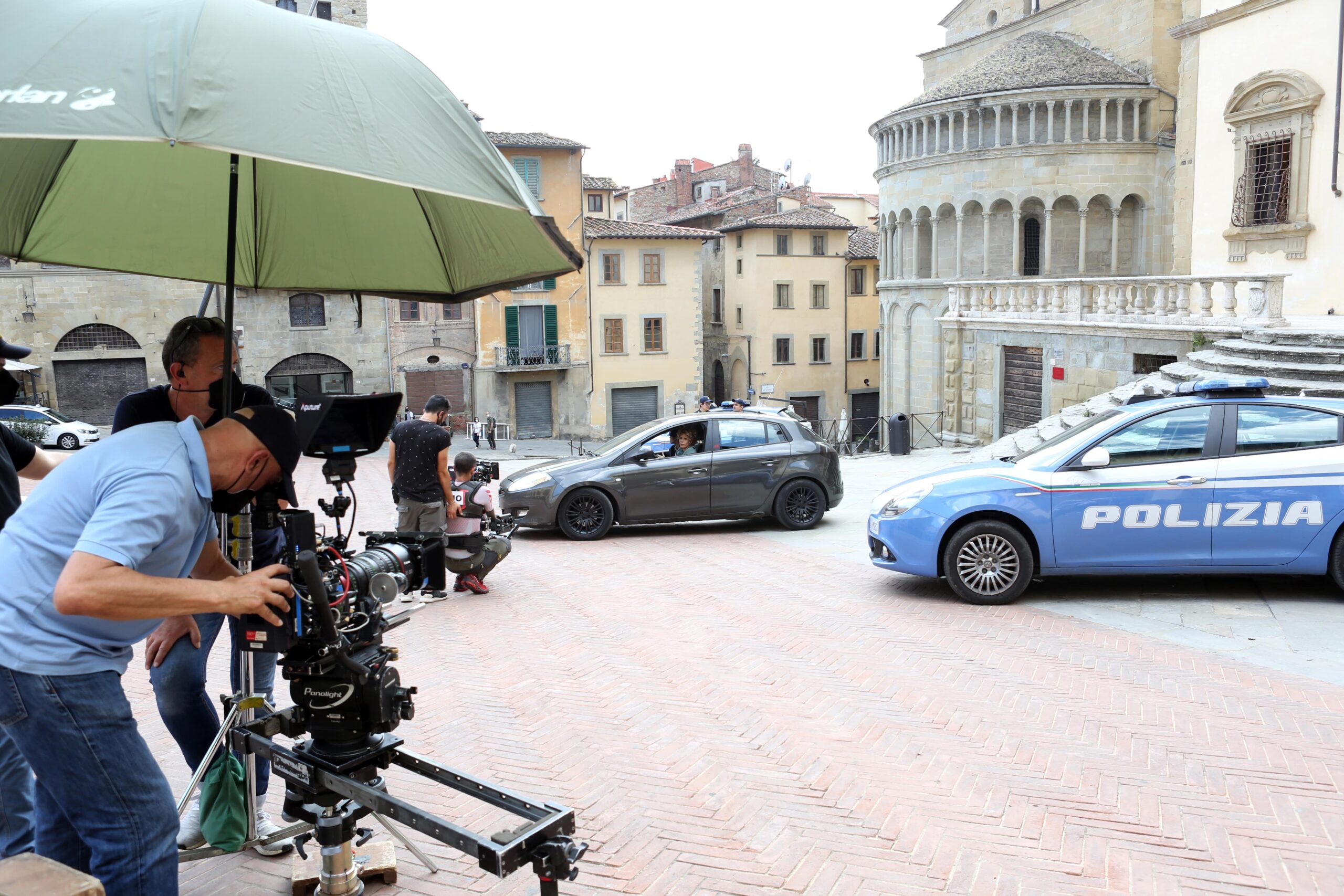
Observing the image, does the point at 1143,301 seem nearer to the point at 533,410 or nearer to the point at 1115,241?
the point at 1115,241

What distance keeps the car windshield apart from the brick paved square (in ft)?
4.62

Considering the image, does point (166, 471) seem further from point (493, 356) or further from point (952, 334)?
point (493, 356)

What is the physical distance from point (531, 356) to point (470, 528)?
3689cm

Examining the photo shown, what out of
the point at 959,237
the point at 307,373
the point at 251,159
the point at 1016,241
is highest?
the point at 959,237

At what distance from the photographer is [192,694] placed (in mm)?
4098

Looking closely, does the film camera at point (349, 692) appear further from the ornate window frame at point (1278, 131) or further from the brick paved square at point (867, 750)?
the ornate window frame at point (1278, 131)

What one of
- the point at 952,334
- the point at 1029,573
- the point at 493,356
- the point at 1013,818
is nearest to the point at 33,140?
the point at 1013,818

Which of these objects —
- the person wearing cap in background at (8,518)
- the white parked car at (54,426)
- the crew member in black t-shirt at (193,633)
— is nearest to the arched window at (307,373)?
the white parked car at (54,426)

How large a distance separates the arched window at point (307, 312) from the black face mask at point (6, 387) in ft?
131

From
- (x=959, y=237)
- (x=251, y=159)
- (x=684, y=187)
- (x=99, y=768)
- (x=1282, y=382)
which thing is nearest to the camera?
(x=99, y=768)

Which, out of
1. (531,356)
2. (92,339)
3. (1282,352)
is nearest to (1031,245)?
(531,356)

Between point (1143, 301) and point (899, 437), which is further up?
point (1143, 301)

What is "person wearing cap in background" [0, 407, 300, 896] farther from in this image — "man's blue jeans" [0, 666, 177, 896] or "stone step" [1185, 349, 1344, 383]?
"stone step" [1185, 349, 1344, 383]

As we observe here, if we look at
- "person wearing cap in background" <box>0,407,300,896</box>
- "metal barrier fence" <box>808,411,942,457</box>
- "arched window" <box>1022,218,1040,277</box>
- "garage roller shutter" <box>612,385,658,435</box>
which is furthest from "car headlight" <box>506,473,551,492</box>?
"garage roller shutter" <box>612,385,658,435</box>
